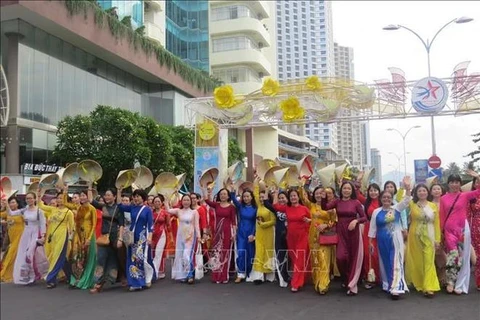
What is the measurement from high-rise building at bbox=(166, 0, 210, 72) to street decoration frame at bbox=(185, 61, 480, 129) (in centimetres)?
2867

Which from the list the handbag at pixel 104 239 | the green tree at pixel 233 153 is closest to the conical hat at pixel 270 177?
the handbag at pixel 104 239

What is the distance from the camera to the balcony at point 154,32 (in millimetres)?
32838

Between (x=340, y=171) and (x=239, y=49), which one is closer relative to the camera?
(x=340, y=171)

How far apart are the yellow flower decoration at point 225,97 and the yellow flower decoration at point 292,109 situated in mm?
1301

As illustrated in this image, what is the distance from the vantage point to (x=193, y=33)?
1644 inches

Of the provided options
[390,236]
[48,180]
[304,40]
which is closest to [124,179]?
[48,180]

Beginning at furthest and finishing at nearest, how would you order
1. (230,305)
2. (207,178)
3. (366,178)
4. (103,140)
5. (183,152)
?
(183,152), (103,140), (366,178), (207,178), (230,305)

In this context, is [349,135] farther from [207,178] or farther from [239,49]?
[207,178]

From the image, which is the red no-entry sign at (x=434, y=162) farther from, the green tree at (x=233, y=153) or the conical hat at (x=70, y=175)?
the green tree at (x=233, y=153)

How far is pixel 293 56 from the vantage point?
50.5 m

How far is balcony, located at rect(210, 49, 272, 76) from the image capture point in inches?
1619

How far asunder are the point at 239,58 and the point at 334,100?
30217 millimetres

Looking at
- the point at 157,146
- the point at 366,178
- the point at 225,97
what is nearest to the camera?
the point at 366,178

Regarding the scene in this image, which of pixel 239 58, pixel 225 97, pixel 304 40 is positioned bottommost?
pixel 225 97
